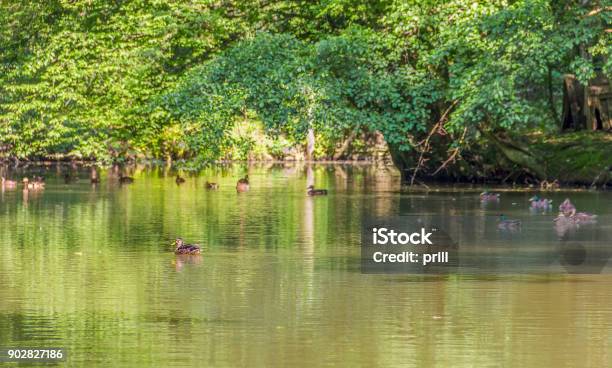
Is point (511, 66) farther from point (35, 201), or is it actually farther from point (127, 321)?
point (127, 321)

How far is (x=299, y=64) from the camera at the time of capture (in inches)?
1480

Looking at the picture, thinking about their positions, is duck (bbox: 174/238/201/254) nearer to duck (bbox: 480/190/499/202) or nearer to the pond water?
the pond water

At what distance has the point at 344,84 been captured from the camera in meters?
38.4

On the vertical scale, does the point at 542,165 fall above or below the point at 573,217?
above

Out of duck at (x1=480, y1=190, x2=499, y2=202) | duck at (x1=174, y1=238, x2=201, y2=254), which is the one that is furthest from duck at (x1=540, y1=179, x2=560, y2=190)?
duck at (x1=174, y1=238, x2=201, y2=254)

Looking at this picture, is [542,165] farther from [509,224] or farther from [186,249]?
[186,249]

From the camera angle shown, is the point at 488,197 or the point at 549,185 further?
the point at 549,185

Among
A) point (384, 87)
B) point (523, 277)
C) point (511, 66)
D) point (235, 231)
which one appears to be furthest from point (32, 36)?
point (523, 277)

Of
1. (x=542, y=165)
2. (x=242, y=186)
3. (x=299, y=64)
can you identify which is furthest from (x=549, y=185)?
(x=242, y=186)

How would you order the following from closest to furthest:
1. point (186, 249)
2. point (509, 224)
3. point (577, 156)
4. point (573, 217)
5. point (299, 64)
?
point (186, 249), point (509, 224), point (573, 217), point (299, 64), point (577, 156)

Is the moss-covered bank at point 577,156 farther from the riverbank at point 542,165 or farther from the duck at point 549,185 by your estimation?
the duck at point 549,185

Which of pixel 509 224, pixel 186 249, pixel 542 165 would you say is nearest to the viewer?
pixel 186 249

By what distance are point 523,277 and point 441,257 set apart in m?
2.82

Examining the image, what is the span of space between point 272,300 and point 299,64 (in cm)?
2194
